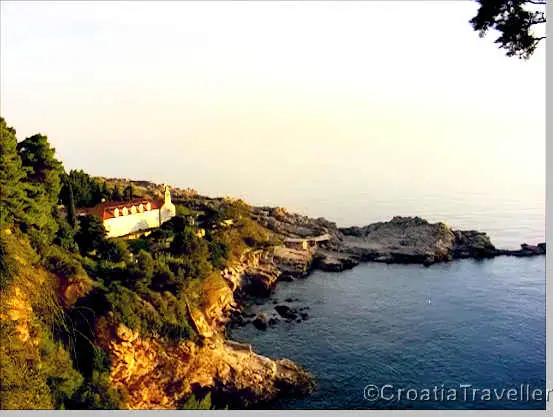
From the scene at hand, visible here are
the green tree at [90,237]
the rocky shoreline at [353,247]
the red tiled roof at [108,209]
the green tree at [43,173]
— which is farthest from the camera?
the rocky shoreline at [353,247]

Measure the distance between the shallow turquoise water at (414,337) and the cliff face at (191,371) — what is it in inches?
56.9

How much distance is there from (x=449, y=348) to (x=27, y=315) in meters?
24.0

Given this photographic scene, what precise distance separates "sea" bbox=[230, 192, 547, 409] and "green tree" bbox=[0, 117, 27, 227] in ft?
48.8

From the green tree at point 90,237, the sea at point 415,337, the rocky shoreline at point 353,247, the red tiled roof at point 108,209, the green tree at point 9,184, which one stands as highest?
the green tree at point 9,184

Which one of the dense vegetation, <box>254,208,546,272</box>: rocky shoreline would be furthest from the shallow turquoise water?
the dense vegetation

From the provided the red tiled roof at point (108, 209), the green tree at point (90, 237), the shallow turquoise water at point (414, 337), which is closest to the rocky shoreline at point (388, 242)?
the shallow turquoise water at point (414, 337)

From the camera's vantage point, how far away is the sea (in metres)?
24.0

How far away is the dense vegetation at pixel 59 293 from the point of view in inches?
607

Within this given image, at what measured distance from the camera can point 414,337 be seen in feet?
101

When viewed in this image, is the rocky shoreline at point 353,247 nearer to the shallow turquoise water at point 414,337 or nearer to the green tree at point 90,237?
the shallow turquoise water at point 414,337

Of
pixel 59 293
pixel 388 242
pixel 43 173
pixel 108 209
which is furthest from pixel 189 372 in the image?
pixel 388 242

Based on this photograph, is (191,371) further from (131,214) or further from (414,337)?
(131,214)

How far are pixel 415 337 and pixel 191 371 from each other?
51.6 feet

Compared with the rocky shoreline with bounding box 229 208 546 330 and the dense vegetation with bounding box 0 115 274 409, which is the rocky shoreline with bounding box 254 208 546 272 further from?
the dense vegetation with bounding box 0 115 274 409
